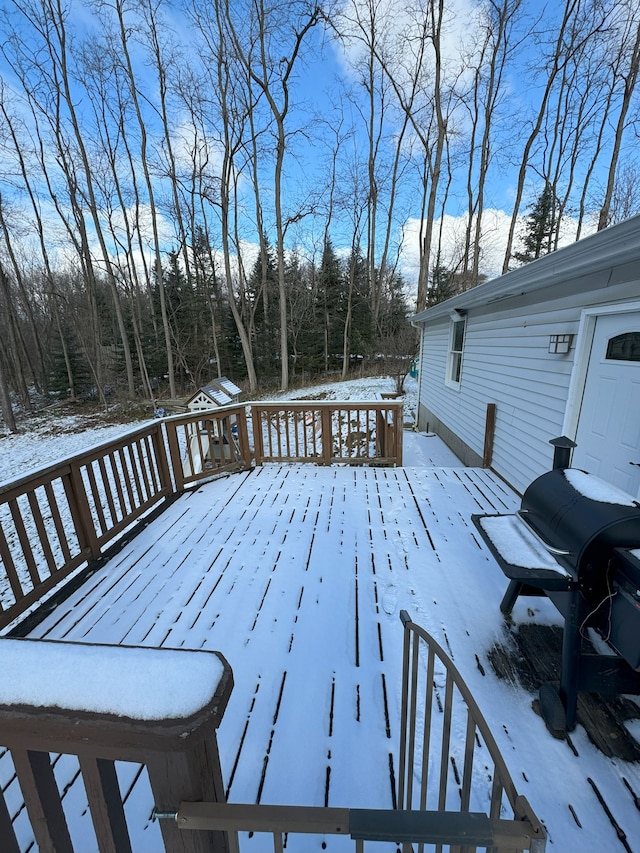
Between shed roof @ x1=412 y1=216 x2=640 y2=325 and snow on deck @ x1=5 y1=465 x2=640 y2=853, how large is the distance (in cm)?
226

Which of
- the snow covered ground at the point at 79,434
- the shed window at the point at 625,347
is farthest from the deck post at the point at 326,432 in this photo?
the shed window at the point at 625,347

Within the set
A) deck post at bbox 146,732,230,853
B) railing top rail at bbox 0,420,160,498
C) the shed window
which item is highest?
the shed window

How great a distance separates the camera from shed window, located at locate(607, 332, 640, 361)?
8.86ft

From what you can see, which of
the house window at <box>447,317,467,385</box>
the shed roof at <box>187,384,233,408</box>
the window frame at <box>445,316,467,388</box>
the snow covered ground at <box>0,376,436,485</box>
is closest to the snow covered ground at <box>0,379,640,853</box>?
the shed roof at <box>187,384,233,408</box>

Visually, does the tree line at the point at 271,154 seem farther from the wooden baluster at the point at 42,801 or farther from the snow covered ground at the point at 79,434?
the wooden baluster at the point at 42,801

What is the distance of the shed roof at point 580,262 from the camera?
2318mm

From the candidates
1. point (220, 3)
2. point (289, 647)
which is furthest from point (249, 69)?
point (289, 647)

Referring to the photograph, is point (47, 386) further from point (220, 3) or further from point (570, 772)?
point (570, 772)

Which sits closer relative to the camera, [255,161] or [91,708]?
[91,708]

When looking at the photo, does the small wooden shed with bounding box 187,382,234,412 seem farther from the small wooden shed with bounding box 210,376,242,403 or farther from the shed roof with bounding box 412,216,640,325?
the shed roof with bounding box 412,216,640,325

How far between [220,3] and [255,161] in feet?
13.3

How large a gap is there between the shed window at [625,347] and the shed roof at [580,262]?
52cm

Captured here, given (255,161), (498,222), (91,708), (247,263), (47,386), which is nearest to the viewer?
(91,708)

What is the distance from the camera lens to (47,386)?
1833 cm
